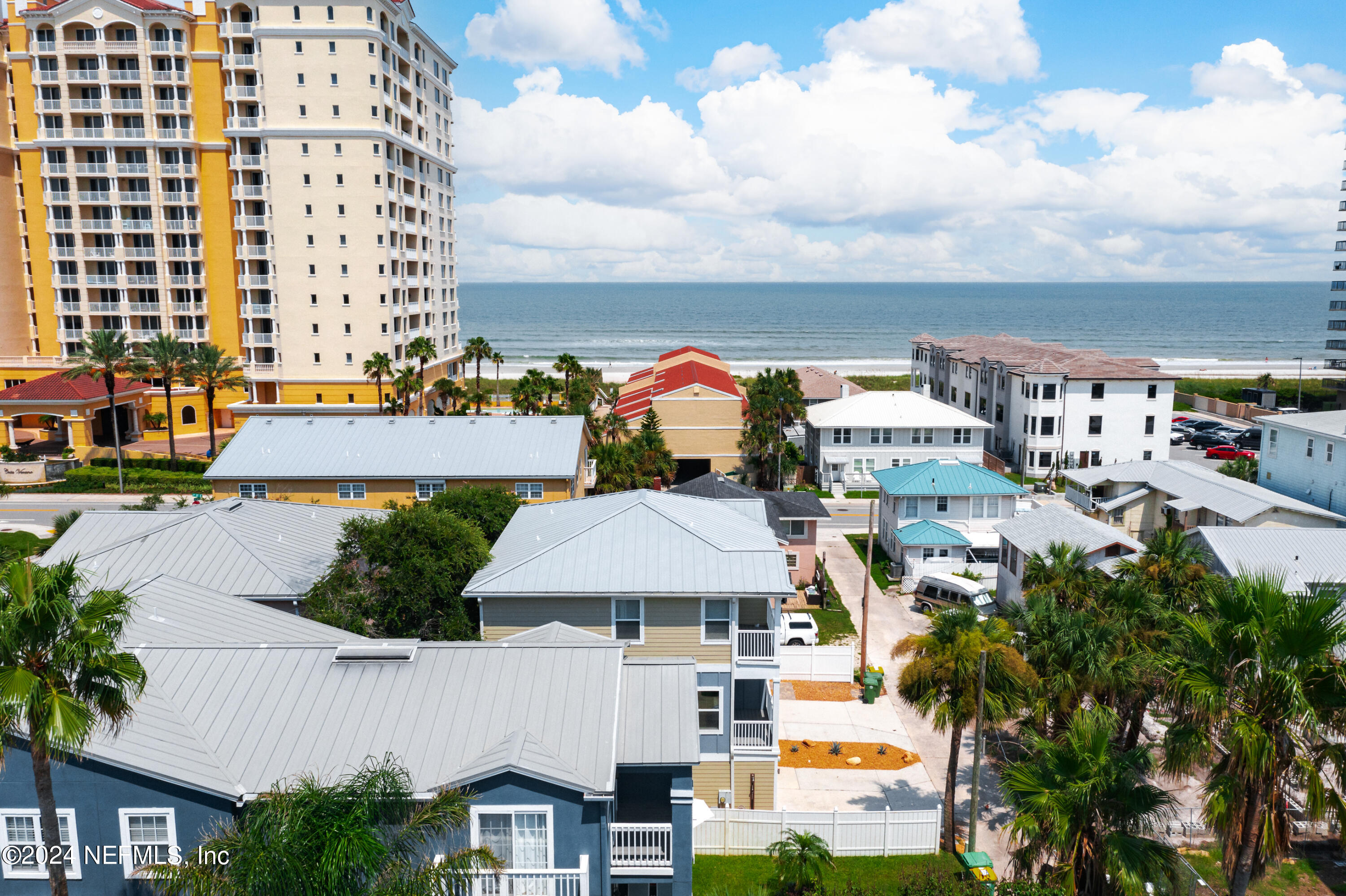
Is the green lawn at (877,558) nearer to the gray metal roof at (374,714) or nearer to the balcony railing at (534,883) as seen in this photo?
the gray metal roof at (374,714)

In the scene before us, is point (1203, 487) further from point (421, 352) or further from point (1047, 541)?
point (421, 352)

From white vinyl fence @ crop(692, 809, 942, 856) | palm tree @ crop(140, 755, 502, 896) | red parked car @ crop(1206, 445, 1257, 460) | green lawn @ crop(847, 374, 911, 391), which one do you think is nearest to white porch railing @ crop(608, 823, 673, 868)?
palm tree @ crop(140, 755, 502, 896)

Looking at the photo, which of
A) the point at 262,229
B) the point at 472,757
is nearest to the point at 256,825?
the point at 472,757

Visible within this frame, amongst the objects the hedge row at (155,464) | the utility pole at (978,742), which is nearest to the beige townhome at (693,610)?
the utility pole at (978,742)

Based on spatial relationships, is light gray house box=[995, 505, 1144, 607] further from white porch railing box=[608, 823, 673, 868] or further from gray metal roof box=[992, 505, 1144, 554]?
white porch railing box=[608, 823, 673, 868]

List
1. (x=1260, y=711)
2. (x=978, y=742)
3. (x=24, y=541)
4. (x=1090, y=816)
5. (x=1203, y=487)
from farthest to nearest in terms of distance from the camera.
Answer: (x=24, y=541) → (x=1203, y=487) → (x=978, y=742) → (x=1090, y=816) → (x=1260, y=711)

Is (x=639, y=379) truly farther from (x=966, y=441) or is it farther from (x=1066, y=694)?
(x=1066, y=694)

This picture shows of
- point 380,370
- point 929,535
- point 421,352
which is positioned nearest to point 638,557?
point 929,535
